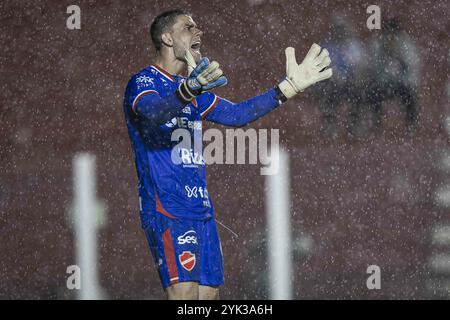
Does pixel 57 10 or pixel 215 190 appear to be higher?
pixel 57 10

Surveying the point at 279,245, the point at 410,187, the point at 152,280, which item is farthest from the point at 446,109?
the point at 152,280

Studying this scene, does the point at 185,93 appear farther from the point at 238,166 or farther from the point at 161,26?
the point at 238,166

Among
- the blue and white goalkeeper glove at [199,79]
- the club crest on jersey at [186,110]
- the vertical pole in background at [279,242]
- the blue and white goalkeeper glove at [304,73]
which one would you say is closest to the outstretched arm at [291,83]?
the blue and white goalkeeper glove at [304,73]

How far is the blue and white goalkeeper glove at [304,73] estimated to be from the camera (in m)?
3.63

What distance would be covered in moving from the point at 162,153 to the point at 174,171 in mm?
87

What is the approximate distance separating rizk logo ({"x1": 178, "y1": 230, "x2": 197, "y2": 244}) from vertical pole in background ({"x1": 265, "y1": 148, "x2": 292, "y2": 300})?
5.86 ft

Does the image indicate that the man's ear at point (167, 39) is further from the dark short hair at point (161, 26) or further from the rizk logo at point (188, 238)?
the rizk logo at point (188, 238)

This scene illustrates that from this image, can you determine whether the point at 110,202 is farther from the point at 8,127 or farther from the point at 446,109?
the point at 446,109

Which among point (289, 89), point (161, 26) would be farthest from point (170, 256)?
point (161, 26)

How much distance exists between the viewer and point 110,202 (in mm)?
5180

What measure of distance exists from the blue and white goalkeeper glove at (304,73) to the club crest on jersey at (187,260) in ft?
2.71

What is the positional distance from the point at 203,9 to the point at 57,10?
0.91 metres

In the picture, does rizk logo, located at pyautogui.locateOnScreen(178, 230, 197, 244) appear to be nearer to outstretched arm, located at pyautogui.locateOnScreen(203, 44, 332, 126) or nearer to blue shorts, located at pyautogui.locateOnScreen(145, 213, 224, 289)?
blue shorts, located at pyautogui.locateOnScreen(145, 213, 224, 289)

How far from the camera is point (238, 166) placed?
5.25m
